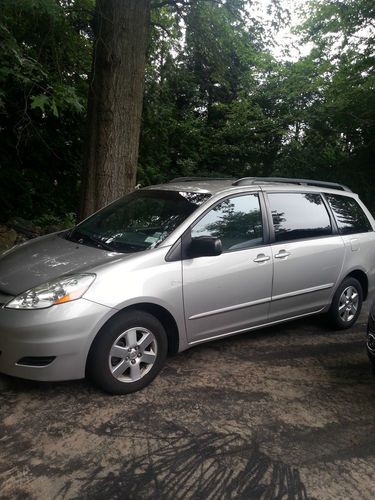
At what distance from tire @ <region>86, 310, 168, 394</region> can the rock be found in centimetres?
460

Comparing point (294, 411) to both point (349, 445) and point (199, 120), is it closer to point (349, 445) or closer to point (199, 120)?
point (349, 445)

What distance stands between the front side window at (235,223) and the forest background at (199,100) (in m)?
2.50

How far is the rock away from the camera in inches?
287

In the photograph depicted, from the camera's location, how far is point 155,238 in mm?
3684

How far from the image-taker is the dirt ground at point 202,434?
95.7 inches

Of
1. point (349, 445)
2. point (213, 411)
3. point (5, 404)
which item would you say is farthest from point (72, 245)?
point (349, 445)

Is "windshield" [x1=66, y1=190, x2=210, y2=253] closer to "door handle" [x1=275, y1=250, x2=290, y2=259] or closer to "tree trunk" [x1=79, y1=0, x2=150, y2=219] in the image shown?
"door handle" [x1=275, y1=250, x2=290, y2=259]

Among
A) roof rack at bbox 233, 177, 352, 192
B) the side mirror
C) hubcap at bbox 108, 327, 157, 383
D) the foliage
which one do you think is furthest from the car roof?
the foliage

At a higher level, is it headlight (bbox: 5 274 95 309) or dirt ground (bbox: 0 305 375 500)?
headlight (bbox: 5 274 95 309)

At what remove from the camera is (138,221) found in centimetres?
405

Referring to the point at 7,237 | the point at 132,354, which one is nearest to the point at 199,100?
the point at 7,237

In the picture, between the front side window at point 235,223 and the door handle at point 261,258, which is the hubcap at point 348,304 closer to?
the door handle at point 261,258

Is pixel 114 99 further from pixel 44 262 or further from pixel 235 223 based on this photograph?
pixel 44 262

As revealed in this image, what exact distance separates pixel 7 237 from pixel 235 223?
16.5 feet
